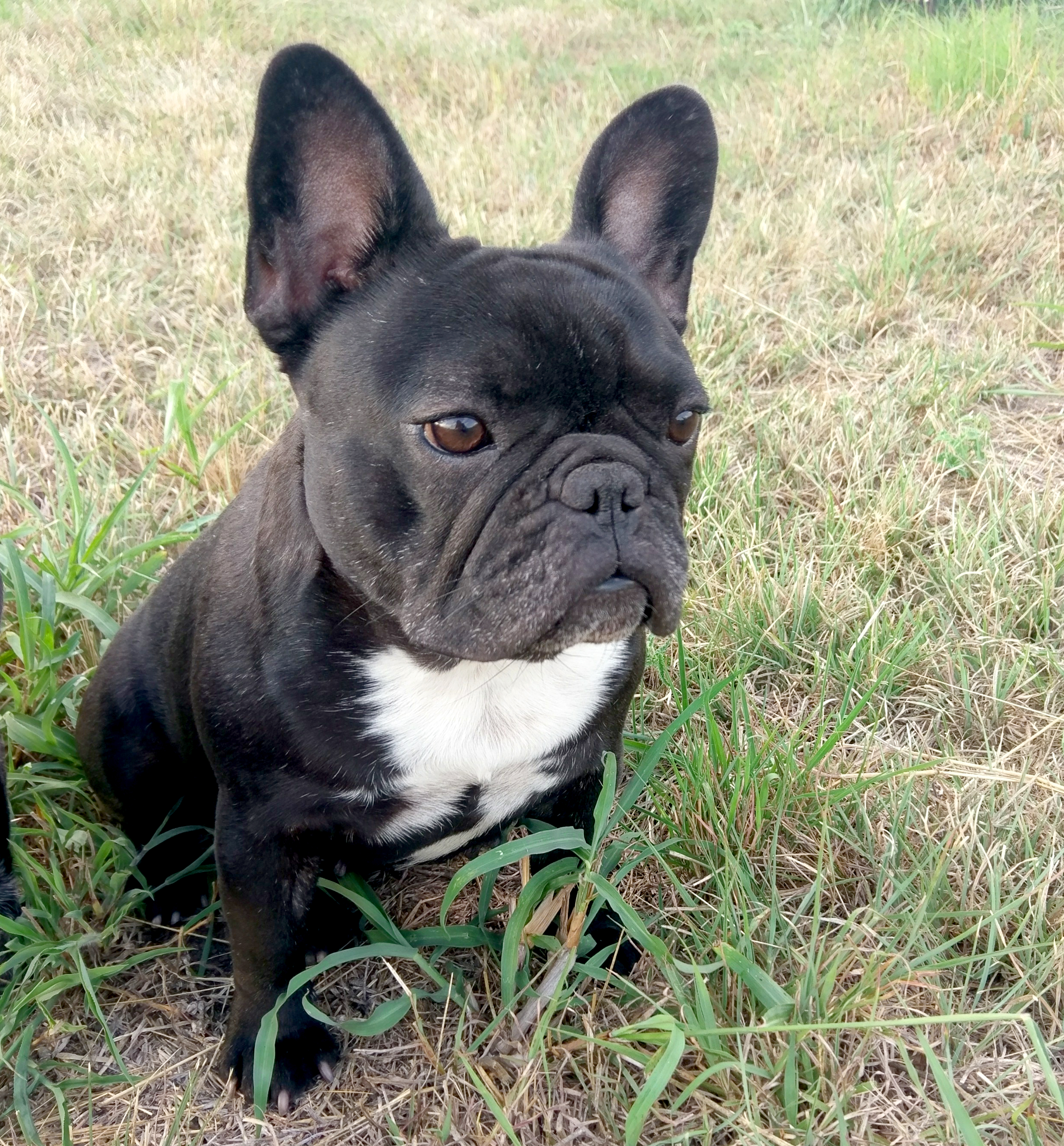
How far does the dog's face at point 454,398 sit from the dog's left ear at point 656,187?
0.32 metres

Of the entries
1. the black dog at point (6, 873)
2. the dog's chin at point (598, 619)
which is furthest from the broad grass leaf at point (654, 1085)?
the black dog at point (6, 873)

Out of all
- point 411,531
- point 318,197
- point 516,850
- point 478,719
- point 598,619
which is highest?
point 318,197

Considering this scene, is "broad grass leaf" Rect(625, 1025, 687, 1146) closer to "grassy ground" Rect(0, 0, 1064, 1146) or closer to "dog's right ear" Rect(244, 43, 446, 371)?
"grassy ground" Rect(0, 0, 1064, 1146)

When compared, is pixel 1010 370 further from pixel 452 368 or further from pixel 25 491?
pixel 25 491

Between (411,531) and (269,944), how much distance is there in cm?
78

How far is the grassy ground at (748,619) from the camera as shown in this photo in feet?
5.84

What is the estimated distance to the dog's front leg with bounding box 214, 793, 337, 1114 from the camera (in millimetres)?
1812

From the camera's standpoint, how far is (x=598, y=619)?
1585 mm

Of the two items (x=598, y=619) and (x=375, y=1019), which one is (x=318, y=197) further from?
(x=375, y=1019)

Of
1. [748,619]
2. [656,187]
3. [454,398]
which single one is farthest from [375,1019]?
[656,187]

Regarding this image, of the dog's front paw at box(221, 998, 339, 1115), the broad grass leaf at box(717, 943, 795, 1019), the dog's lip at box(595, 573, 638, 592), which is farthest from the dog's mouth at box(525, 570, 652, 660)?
the dog's front paw at box(221, 998, 339, 1115)

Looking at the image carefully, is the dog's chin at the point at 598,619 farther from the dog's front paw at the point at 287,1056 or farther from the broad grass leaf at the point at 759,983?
the dog's front paw at the point at 287,1056

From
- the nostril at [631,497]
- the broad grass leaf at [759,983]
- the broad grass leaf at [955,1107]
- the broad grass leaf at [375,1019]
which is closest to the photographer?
the broad grass leaf at [955,1107]

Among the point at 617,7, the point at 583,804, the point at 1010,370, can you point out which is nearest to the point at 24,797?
the point at 583,804
